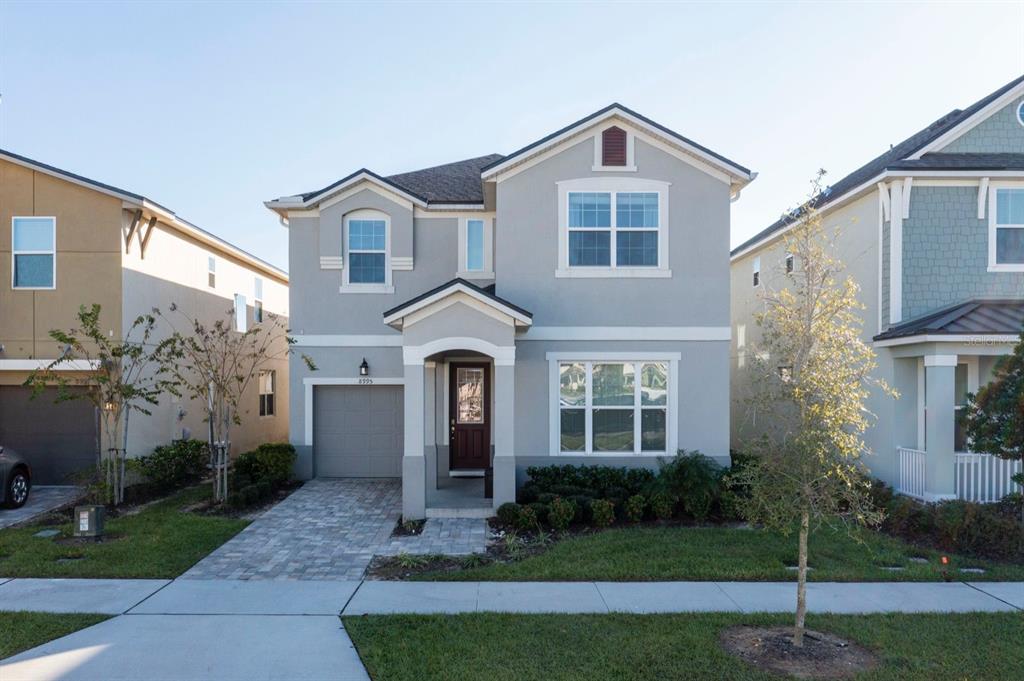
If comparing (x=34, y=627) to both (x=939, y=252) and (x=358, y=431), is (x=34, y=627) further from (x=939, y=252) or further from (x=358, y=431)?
(x=939, y=252)

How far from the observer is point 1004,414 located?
9.23 meters

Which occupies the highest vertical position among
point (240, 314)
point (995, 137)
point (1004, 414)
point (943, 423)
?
point (995, 137)

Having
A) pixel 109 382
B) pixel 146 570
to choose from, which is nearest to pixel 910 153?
pixel 146 570

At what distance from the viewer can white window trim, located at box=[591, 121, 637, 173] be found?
476 inches

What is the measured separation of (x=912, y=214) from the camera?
12.2 m

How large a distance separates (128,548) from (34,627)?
8.97 feet

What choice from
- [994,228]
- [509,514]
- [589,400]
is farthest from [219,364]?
[994,228]

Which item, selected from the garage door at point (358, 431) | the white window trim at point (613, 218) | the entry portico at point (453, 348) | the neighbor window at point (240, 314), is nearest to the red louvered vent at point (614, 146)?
the white window trim at point (613, 218)

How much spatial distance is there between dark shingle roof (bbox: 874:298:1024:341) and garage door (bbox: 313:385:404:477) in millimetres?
10540

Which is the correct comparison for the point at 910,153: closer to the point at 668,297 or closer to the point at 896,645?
the point at 668,297

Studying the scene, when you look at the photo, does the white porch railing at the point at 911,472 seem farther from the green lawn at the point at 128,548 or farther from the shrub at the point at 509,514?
the green lawn at the point at 128,548

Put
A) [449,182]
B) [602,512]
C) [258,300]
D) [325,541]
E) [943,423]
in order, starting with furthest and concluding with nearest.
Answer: [258,300] → [449,182] → [943,423] → [602,512] → [325,541]

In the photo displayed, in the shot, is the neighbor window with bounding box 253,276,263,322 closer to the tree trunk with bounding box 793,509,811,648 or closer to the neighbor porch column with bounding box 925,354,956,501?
the tree trunk with bounding box 793,509,811,648

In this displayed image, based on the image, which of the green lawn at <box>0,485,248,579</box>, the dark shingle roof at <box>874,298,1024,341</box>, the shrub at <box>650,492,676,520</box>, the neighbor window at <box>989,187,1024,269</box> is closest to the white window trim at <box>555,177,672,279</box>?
the shrub at <box>650,492,676,520</box>
